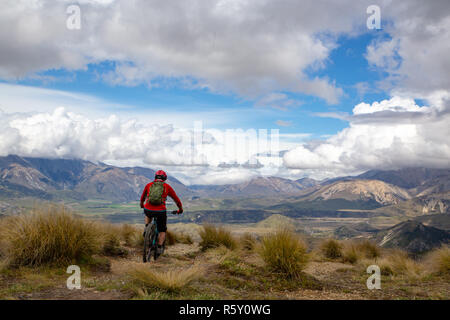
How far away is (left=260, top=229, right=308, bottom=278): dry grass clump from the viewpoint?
30.9 ft

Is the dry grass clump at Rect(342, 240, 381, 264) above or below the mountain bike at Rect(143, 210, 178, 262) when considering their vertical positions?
below

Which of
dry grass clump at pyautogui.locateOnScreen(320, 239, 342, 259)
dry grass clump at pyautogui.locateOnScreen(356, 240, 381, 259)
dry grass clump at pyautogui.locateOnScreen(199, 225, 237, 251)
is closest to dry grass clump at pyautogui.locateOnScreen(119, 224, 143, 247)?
dry grass clump at pyautogui.locateOnScreen(199, 225, 237, 251)

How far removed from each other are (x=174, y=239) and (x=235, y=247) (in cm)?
434

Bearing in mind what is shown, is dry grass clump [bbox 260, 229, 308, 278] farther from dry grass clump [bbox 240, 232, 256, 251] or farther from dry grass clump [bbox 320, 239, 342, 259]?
dry grass clump [bbox 320, 239, 342, 259]

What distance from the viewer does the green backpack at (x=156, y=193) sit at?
10195 mm

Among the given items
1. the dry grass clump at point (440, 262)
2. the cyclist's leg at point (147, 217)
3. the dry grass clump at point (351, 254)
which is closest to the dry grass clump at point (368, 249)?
the dry grass clump at point (351, 254)

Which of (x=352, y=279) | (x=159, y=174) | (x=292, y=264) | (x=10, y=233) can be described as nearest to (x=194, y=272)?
(x=292, y=264)

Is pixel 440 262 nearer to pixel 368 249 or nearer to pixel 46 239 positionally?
pixel 368 249

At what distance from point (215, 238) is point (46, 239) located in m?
8.29

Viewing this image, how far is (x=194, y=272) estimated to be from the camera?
24.6 feet

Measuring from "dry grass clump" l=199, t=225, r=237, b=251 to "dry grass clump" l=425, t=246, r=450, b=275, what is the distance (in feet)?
27.2

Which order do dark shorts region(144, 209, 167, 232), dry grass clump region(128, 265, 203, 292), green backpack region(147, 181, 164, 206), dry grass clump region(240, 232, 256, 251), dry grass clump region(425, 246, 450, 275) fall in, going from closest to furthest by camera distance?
dry grass clump region(128, 265, 203, 292) → green backpack region(147, 181, 164, 206) → dark shorts region(144, 209, 167, 232) → dry grass clump region(425, 246, 450, 275) → dry grass clump region(240, 232, 256, 251)
